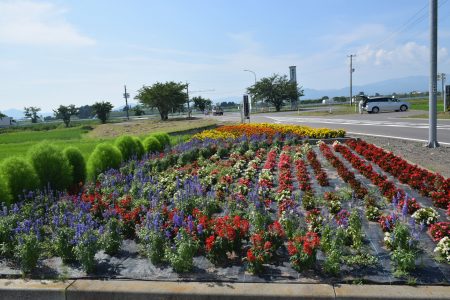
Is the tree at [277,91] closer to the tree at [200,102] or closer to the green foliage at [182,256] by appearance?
the tree at [200,102]

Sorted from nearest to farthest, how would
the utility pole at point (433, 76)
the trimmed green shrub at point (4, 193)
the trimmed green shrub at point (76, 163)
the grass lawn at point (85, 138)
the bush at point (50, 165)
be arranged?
the trimmed green shrub at point (4, 193) → the bush at point (50, 165) → the trimmed green shrub at point (76, 163) → the utility pole at point (433, 76) → the grass lawn at point (85, 138)

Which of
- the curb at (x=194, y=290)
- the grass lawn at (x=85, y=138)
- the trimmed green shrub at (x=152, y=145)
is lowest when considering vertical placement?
the grass lawn at (x=85, y=138)

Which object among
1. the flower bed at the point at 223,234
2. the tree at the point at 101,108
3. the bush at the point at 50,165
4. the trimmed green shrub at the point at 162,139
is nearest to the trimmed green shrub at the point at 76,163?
the bush at the point at 50,165

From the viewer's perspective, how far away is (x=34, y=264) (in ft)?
15.0

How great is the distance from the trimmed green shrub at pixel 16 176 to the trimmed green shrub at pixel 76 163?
5.17ft

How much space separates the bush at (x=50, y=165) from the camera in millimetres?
8297

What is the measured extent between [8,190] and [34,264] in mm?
3106

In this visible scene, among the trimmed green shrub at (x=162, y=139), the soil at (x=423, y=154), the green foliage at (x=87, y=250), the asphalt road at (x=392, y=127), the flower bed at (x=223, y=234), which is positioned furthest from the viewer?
the asphalt road at (x=392, y=127)

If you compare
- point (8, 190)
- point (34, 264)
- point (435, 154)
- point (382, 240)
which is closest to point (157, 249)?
point (34, 264)

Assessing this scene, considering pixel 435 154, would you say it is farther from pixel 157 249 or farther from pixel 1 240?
pixel 1 240

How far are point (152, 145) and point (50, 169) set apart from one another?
574 centimetres

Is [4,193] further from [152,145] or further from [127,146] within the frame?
[152,145]

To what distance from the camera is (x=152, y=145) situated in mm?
13984

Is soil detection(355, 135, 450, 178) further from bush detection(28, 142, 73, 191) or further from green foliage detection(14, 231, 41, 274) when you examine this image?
bush detection(28, 142, 73, 191)
